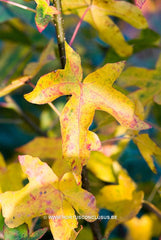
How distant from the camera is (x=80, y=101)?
700 mm

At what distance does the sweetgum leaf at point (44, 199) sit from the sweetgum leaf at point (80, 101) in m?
0.09

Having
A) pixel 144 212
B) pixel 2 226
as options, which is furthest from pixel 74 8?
pixel 144 212

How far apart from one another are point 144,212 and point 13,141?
0.75 metres

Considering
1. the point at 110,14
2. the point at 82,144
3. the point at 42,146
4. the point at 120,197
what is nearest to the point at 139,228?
the point at 120,197

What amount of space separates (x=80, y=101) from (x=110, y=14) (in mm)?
332

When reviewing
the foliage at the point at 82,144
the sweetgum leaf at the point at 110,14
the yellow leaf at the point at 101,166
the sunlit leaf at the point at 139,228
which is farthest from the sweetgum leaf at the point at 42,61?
the sunlit leaf at the point at 139,228

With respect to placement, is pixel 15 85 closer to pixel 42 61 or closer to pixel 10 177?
pixel 42 61

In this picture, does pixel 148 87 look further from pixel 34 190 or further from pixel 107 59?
pixel 34 190

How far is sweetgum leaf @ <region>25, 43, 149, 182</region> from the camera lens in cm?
65

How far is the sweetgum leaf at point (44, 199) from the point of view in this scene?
689 millimetres

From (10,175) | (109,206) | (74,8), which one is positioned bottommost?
(109,206)

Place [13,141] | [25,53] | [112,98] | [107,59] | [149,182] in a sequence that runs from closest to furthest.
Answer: [112,98] → [107,59] → [149,182] → [25,53] → [13,141]

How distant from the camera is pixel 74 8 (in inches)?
36.1

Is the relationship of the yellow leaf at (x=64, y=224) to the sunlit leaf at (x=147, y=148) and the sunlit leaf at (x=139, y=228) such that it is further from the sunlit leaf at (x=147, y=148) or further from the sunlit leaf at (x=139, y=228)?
the sunlit leaf at (x=139, y=228)
